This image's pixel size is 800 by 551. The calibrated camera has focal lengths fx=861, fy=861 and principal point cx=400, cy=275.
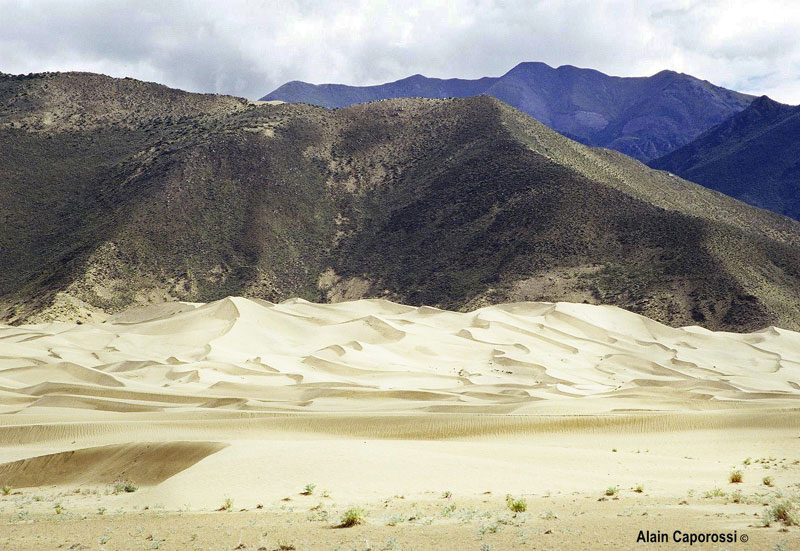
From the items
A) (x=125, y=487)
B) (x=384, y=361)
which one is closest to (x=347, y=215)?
(x=384, y=361)

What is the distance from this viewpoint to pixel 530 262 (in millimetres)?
87375

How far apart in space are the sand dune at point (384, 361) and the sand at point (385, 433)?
23 centimetres

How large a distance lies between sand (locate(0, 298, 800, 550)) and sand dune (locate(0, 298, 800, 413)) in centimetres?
23

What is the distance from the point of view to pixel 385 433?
2673 cm

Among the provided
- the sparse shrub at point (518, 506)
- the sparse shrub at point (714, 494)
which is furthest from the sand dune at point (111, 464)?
the sparse shrub at point (714, 494)

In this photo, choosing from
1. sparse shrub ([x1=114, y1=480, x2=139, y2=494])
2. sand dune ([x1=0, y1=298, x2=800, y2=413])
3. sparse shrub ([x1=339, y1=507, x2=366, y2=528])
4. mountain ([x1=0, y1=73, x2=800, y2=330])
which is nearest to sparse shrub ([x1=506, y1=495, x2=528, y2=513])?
sparse shrub ([x1=339, y1=507, x2=366, y2=528])

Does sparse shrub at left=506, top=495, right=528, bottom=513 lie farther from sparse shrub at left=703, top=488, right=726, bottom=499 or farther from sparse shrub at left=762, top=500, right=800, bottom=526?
sparse shrub at left=762, top=500, right=800, bottom=526

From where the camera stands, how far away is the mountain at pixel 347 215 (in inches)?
3243

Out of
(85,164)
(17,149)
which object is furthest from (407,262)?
(17,149)

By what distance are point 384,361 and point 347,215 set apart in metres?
59.4

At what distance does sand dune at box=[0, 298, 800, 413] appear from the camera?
36.7 metres

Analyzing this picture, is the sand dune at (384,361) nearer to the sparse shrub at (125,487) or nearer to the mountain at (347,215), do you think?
the sparse shrub at (125,487)

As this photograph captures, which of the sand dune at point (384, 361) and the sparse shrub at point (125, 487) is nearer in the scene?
the sparse shrub at point (125, 487)

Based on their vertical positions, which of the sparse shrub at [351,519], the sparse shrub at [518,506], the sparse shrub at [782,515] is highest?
the sparse shrub at [782,515]
